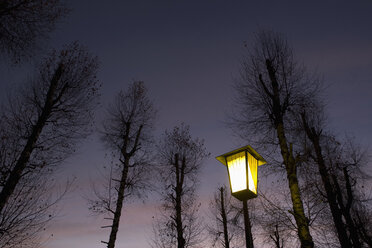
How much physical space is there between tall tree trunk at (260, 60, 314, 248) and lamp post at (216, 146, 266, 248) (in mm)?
2748

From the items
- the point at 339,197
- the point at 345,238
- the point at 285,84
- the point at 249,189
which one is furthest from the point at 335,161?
the point at 249,189

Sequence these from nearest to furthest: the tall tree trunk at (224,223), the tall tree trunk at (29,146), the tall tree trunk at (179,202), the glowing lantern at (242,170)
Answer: the glowing lantern at (242,170), the tall tree trunk at (29,146), the tall tree trunk at (179,202), the tall tree trunk at (224,223)

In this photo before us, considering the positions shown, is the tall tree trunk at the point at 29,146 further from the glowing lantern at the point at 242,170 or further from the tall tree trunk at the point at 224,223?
the tall tree trunk at the point at 224,223

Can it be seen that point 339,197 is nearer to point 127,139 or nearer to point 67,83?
point 127,139

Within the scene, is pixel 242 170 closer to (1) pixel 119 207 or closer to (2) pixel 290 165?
(2) pixel 290 165

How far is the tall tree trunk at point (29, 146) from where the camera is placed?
7.05 metres

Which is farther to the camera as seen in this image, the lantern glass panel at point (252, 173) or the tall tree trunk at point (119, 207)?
the tall tree trunk at point (119, 207)

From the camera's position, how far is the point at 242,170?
382 cm

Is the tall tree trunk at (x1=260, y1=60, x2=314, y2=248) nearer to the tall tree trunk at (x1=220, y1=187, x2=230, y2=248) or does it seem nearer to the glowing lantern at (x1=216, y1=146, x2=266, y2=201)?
the glowing lantern at (x1=216, y1=146, x2=266, y2=201)

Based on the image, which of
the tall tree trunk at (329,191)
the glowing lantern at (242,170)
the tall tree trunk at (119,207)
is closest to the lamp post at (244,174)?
the glowing lantern at (242,170)

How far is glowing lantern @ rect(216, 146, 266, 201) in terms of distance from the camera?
3.66 metres

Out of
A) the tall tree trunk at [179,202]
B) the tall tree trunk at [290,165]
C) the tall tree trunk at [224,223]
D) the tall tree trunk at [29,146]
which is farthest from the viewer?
the tall tree trunk at [224,223]

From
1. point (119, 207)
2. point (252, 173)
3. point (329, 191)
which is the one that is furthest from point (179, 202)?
point (252, 173)

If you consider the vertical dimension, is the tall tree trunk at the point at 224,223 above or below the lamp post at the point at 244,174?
above
